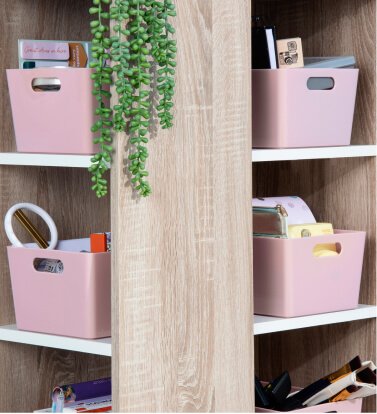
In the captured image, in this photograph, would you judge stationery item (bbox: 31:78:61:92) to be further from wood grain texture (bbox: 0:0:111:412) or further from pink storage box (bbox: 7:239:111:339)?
pink storage box (bbox: 7:239:111:339)

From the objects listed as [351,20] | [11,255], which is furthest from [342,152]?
[11,255]

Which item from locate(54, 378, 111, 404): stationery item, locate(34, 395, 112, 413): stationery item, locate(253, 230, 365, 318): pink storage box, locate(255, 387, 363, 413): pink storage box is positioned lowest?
locate(255, 387, 363, 413): pink storage box

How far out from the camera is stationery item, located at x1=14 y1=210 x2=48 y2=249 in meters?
1.99

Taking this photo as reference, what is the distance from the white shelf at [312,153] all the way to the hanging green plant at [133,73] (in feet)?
0.85

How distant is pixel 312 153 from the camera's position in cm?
201

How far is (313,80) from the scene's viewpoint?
2.10 meters

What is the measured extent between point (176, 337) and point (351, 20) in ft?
2.65

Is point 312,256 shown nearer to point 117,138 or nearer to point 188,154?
point 188,154

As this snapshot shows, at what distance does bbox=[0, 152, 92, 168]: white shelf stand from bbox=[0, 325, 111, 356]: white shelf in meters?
0.30

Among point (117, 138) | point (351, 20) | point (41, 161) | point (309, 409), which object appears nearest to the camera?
point (117, 138)

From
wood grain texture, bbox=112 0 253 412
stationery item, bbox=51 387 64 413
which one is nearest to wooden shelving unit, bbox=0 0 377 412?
wood grain texture, bbox=112 0 253 412

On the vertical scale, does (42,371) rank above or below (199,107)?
below

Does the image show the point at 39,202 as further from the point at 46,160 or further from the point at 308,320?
the point at 308,320

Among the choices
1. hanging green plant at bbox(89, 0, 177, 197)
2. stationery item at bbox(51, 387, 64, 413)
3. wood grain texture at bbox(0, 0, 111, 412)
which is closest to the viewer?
hanging green plant at bbox(89, 0, 177, 197)
